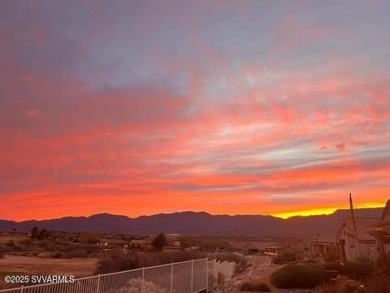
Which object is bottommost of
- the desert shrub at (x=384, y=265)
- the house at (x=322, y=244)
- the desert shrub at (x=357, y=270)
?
the desert shrub at (x=357, y=270)

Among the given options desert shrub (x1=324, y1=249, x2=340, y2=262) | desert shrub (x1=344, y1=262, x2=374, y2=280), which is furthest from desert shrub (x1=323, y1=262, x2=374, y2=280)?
desert shrub (x1=324, y1=249, x2=340, y2=262)

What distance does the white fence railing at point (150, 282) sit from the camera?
523 inches

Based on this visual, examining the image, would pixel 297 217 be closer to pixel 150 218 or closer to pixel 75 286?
pixel 150 218

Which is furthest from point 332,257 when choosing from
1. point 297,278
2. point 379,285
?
point 379,285

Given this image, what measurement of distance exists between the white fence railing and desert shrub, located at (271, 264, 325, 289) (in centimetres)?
480

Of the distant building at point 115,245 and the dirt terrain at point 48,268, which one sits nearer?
the dirt terrain at point 48,268

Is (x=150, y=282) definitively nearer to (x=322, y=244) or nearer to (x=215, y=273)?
(x=215, y=273)

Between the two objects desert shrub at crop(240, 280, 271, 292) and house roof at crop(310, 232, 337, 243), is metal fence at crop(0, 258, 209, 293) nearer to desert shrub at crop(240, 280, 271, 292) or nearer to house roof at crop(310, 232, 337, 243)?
desert shrub at crop(240, 280, 271, 292)

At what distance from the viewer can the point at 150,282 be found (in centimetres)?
1777

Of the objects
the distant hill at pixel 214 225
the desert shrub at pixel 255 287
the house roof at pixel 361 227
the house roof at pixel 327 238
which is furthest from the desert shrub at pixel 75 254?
the distant hill at pixel 214 225

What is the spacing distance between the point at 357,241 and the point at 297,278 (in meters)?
24.3

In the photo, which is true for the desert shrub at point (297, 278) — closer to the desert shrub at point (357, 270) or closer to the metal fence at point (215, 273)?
the desert shrub at point (357, 270)

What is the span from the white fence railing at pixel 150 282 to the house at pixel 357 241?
2514 cm

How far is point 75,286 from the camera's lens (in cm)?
1353
